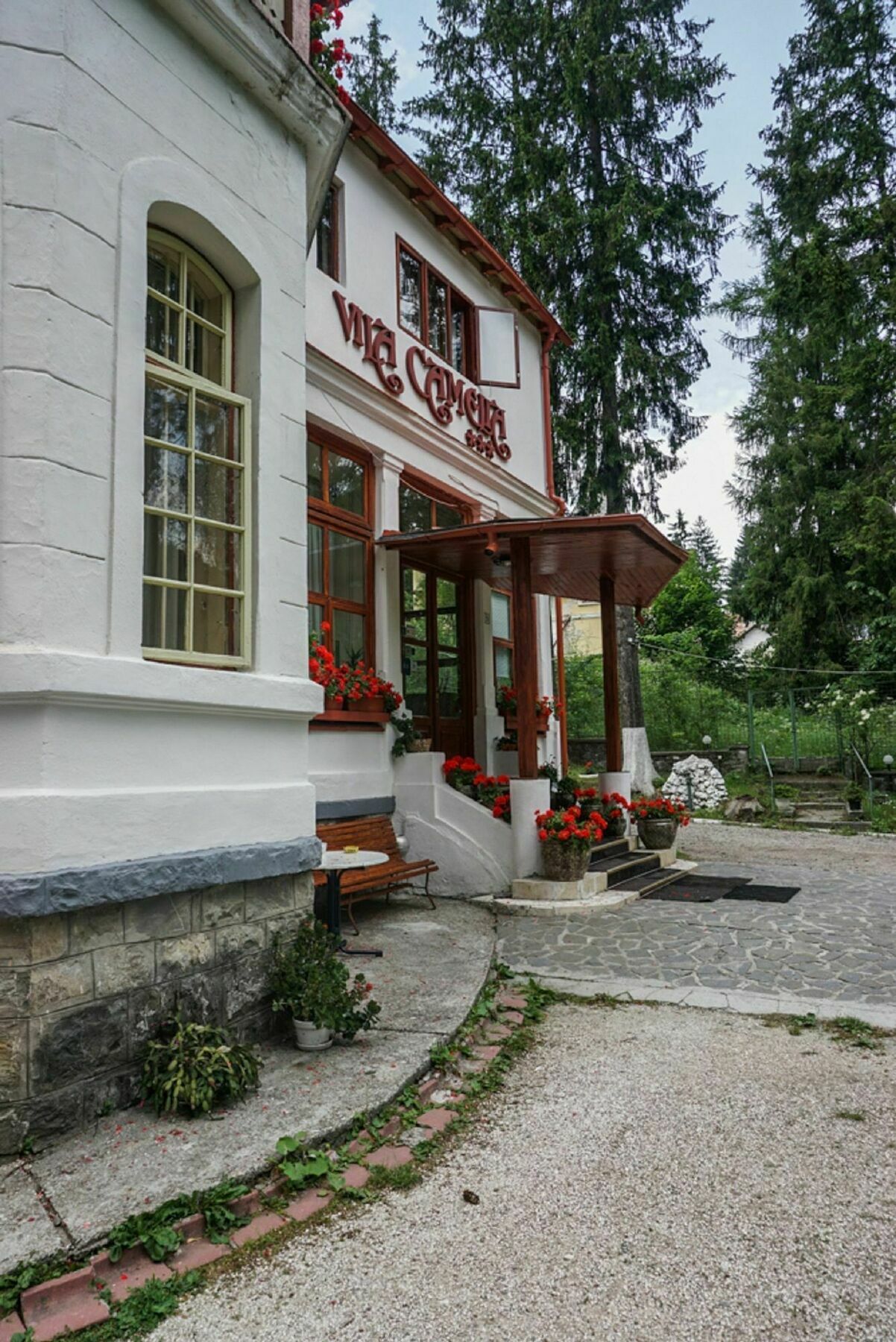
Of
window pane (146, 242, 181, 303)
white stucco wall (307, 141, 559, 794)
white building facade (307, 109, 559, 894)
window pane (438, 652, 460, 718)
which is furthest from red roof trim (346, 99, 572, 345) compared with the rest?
window pane (438, 652, 460, 718)

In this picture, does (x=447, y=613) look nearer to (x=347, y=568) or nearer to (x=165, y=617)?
(x=347, y=568)

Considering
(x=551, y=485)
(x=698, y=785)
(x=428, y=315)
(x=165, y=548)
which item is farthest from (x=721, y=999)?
(x=698, y=785)

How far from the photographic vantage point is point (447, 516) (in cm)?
1034

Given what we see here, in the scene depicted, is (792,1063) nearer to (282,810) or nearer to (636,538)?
(282,810)

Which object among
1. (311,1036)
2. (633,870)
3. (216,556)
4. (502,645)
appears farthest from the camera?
(502,645)

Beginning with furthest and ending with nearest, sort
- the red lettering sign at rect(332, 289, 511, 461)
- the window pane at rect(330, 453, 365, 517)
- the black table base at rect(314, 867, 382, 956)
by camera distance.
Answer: the red lettering sign at rect(332, 289, 511, 461), the window pane at rect(330, 453, 365, 517), the black table base at rect(314, 867, 382, 956)

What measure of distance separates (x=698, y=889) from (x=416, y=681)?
11.6 feet

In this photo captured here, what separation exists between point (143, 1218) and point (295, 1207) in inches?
18.5

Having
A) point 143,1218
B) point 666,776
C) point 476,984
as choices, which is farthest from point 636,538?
point 666,776

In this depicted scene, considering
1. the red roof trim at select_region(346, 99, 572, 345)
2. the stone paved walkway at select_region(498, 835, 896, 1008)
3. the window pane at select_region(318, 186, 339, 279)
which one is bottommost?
the stone paved walkway at select_region(498, 835, 896, 1008)

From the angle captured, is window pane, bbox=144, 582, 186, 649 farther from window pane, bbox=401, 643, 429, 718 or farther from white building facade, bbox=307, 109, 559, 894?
window pane, bbox=401, 643, 429, 718

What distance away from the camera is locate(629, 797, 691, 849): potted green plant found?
9961 mm

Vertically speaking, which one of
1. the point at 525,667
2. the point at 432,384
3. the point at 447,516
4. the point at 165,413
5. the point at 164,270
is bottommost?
the point at 525,667

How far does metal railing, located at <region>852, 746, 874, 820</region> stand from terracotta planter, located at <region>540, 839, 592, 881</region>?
27.1 feet
